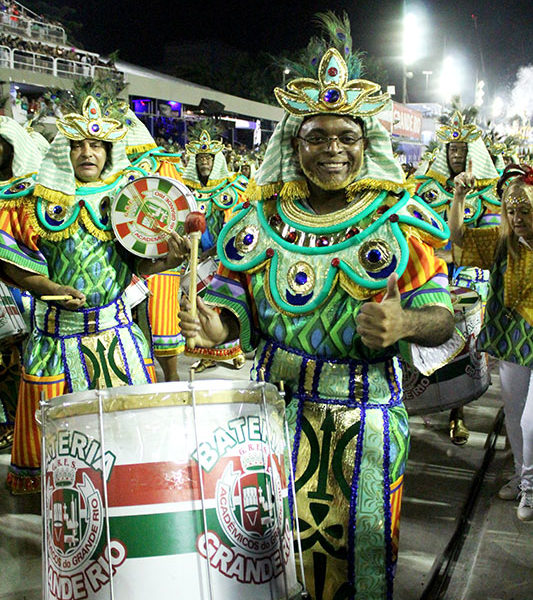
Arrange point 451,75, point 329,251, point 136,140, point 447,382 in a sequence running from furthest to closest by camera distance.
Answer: point 451,75 < point 136,140 < point 447,382 < point 329,251

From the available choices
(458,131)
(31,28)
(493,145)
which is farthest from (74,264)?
(31,28)

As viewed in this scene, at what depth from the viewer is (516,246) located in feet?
13.2

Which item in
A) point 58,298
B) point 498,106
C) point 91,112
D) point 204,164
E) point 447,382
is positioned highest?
point 498,106

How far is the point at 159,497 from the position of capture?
1.63 meters

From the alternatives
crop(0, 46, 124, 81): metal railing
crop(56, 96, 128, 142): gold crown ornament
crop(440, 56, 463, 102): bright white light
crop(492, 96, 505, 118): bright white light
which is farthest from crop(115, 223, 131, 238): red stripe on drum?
crop(492, 96, 505, 118): bright white light

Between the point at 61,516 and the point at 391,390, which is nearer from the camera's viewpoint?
the point at 61,516

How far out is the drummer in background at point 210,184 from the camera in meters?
7.95

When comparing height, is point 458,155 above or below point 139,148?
below

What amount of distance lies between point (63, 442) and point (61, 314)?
2.46m

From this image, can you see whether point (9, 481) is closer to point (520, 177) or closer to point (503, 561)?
point (503, 561)

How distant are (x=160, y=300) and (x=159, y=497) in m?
5.22

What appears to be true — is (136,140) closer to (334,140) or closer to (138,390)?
(334,140)

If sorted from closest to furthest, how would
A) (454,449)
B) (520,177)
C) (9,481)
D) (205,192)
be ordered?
(520,177) < (9,481) < (454,449) < (205,192)

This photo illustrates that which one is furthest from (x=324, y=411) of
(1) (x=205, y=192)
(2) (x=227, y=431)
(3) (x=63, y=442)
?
(1) (x=205, y=192)
